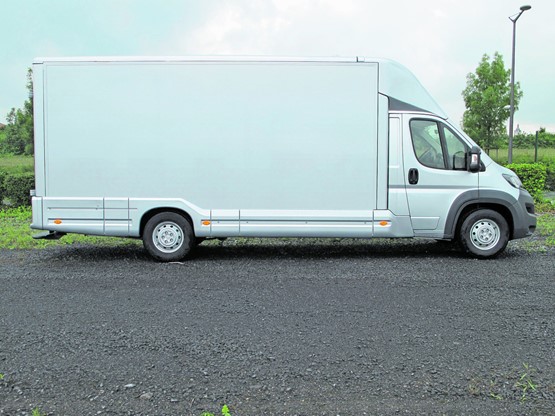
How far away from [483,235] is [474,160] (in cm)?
114

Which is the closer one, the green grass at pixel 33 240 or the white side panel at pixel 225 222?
the white side panel at pixel 225 222

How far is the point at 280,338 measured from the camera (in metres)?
4.61

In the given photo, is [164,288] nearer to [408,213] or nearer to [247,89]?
[247,89]

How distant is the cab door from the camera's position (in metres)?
8.05

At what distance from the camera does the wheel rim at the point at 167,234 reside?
8.12 metres

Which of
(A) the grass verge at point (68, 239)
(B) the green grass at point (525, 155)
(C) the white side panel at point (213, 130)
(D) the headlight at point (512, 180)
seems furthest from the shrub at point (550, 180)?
(C) the white side panel at point (213, 130)

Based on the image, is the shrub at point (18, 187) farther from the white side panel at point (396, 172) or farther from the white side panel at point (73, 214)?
the white side panel at point (396, 172)

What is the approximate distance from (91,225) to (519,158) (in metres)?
18.6

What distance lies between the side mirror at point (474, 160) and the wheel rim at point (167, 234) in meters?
4.38

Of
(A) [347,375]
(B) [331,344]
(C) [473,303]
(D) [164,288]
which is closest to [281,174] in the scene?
(D) [164,288]

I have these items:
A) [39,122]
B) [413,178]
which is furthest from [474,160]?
[39,122]

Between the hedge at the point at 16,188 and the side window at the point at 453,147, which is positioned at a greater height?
the side window at the point at 453,147

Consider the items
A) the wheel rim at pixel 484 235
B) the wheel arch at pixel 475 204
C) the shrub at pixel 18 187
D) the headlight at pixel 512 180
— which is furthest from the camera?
the shrub at pixel 18 187

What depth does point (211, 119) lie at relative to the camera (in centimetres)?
797
